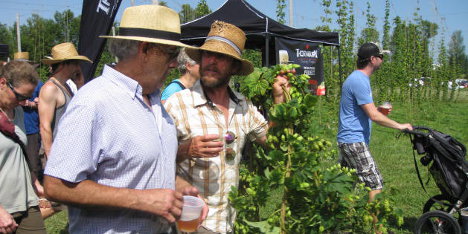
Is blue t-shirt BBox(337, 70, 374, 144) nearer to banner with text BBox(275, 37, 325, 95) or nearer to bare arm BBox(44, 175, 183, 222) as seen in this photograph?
banner with text BBox(275, 37, 325, 95)

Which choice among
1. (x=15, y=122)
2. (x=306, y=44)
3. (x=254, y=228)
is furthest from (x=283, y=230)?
(x=306, y=44)

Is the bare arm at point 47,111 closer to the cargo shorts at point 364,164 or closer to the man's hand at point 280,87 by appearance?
the man's hand at point 280,87

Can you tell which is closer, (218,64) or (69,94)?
(218,64)

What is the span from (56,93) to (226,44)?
209cm

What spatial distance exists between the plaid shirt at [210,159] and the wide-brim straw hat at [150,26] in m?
0.67

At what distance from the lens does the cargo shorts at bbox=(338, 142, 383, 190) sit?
420 cm

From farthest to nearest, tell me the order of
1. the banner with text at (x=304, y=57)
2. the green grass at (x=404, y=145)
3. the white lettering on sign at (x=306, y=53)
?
the white lettering on sign at (x=306, y=53)
the banner with text at (x=304, y=57)
the green grass at (x=404, y=145)

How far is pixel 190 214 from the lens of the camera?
5.62ft

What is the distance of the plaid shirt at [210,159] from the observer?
2354 millimetres

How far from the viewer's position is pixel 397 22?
12.3 metres

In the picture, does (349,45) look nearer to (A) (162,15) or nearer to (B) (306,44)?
(B) (306,44)

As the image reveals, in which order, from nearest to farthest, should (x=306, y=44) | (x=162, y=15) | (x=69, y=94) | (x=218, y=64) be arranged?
(x=162, y=15)
(x=218, y=64)
(x=69, y=94)
(x=306, y=44)

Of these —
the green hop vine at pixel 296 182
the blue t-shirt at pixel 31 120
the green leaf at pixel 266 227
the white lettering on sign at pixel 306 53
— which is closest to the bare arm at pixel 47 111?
the blue t-shirt at pixel 31 120

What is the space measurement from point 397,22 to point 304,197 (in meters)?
11.4
